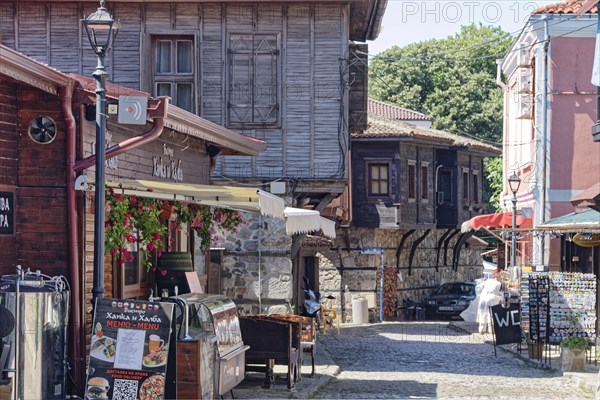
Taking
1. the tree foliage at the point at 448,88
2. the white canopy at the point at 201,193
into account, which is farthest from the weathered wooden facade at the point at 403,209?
the white canopy at the point at 201,193

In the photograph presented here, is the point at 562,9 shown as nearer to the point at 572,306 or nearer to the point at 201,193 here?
the point at 572,306

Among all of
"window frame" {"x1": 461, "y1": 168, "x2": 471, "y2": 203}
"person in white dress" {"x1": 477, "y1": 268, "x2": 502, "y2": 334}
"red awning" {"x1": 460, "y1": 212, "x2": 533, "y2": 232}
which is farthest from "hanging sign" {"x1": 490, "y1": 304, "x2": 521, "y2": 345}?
"window frame" {"x1": 461, "y1": 168, "x2": 471, "y2": 203}

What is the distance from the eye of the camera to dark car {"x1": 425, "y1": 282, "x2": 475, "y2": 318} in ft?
135

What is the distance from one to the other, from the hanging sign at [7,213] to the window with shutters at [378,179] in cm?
2874

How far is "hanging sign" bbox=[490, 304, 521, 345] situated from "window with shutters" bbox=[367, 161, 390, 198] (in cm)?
1770

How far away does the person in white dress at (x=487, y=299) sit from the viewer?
96.8 ft

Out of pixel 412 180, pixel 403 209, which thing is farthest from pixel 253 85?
pixel 412 180

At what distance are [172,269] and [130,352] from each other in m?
4.40

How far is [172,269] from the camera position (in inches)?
631

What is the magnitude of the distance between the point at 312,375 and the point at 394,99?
4608 centimetres

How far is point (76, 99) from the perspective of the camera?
507 inches

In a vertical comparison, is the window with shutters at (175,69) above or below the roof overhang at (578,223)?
above

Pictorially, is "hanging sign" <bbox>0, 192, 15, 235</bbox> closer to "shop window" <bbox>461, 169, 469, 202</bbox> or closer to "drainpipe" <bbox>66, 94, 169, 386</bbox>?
"drainpipe" <bbox>66, 94, 169, 386</bbox>

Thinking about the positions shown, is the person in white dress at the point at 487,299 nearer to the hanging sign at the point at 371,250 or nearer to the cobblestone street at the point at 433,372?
the cobblestone street at the point at 433,372
